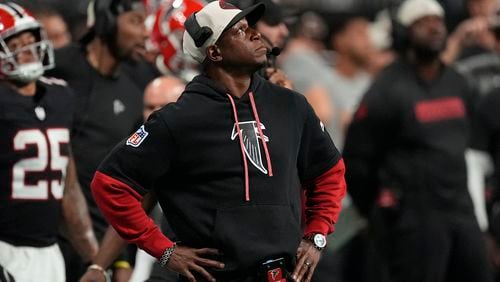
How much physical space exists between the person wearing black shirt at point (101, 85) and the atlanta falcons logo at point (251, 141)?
1715 millimetres

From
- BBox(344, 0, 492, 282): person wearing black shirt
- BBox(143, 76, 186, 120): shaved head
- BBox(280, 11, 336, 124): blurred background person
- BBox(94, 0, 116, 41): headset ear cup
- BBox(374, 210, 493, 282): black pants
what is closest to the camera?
BBox(143, 76, 186, 120): shaved head

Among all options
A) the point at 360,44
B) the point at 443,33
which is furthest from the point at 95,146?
the point at 360,44

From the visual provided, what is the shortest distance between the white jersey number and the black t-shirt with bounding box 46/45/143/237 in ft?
2.19

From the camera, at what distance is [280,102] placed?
201 inches

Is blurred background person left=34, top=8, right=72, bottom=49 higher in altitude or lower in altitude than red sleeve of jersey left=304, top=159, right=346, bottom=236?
lower

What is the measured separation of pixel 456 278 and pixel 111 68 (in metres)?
2.33

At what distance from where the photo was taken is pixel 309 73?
1032cm

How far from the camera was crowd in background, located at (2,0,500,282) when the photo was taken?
682 cm

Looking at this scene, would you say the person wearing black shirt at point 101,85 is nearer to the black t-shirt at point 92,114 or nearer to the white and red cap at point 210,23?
the black t-shirt at point 92,114

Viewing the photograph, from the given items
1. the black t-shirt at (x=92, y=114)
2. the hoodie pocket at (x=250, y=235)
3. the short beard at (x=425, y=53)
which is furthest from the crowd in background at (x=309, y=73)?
the hoodie pocket at (x=250, y=235)

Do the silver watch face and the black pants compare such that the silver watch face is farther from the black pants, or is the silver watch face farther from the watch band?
the black pants

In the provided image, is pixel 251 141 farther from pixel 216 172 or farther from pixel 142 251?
pixel 142 251

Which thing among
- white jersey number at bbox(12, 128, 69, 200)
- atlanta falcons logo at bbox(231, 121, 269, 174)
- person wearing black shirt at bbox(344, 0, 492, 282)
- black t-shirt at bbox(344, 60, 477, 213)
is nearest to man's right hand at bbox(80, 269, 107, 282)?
white jersey number at bbox(12, 128, 69, 200)

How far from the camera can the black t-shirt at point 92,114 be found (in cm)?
687
